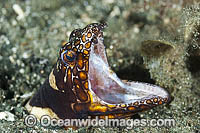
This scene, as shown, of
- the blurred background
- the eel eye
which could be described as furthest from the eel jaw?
the blurred background

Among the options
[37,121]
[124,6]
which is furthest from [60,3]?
[37,121]

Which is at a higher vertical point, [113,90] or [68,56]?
[68,56]

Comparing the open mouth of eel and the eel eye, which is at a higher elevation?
the eel eye

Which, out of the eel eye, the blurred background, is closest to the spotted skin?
the eel eye

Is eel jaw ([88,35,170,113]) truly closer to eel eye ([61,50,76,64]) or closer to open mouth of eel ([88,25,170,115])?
open mouth of eel ([88,25,170,115])

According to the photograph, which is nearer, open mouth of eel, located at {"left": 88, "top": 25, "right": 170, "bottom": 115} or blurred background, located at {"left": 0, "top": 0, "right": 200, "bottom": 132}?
open mouth of eel, located at {"left": 88, "top": 25, "right": 170, "bottom": 115}

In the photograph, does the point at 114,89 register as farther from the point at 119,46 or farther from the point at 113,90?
the point at 119,46

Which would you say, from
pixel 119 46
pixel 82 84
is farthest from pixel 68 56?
pixel 119 46
